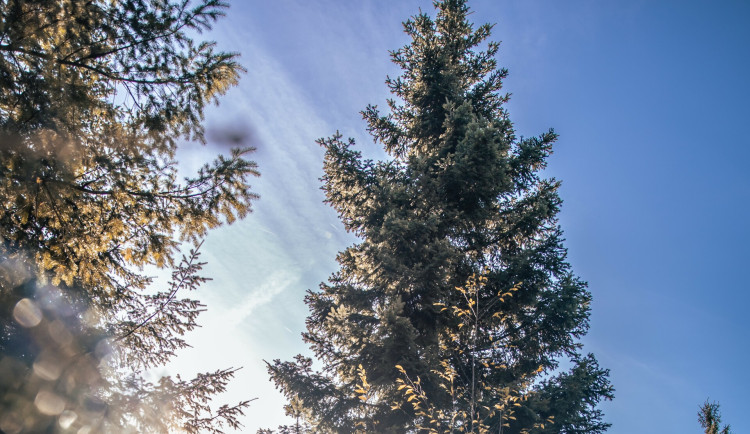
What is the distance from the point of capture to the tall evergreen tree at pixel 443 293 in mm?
7645

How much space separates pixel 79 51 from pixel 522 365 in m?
10.0

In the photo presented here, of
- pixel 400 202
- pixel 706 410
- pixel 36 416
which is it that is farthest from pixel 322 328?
pixel 706 410

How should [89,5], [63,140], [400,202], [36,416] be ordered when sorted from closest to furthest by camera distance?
→ 1. [63,140]
2. [89,5]
3. [36,416]
4. [400,202]

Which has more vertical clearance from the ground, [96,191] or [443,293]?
[443,293]

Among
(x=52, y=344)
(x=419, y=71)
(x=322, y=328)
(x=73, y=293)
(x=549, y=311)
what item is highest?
(x=419, y=71)

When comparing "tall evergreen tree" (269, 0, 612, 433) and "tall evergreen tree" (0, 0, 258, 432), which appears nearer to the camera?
"tall evergreen tree" (0, 0, 258, 432)

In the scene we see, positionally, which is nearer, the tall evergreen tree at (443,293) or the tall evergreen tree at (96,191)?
the tall evergreen tree at (96,191)

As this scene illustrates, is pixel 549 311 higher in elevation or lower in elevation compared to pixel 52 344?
higher

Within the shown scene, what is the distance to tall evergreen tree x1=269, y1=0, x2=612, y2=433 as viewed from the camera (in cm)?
764

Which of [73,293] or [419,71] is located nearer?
[73,293]

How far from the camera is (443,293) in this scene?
8.12 metres

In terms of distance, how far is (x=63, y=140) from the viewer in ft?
12.4

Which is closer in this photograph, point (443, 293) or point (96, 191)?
point (96, 191)

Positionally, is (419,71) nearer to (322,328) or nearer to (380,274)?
(380,274)
